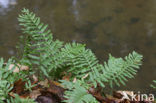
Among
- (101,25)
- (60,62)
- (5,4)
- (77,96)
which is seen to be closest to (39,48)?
(60,62)

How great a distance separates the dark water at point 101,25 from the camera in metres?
4.12

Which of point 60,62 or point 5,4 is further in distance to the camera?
point 5,4

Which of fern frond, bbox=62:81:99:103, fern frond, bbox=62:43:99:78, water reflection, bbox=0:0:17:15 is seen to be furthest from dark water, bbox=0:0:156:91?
fern frond, bbox=62:81:99:103

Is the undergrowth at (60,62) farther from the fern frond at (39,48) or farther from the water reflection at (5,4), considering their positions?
the water reflection at (5,4)

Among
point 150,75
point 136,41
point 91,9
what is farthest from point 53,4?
point 150,75

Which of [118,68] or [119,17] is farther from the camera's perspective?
[119,17]

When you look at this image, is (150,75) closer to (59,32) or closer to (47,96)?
(59,32)

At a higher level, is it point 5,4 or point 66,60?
point 5,4

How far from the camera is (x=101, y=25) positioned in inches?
195

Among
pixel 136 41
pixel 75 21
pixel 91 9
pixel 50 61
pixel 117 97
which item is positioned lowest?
pixel 117 97

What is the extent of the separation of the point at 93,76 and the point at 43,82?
406 mm

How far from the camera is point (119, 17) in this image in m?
5.28

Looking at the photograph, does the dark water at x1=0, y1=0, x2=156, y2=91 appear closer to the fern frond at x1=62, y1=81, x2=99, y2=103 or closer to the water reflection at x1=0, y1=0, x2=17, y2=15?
the water reflection at x1=0, y1=0, x2=17, y2=15

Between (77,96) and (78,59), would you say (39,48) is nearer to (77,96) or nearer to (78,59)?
(78,59)
